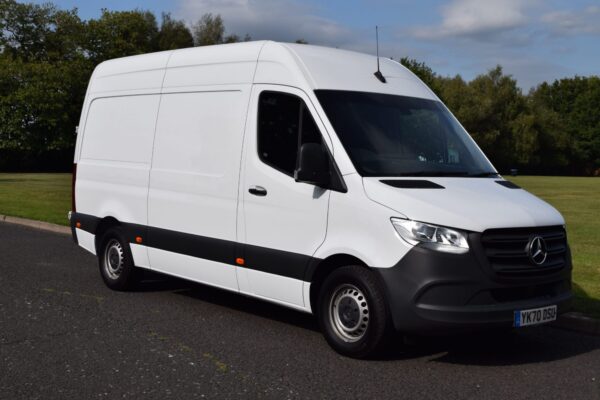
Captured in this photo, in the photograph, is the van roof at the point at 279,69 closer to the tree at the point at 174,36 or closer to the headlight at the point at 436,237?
the headlight at the point at 436,237

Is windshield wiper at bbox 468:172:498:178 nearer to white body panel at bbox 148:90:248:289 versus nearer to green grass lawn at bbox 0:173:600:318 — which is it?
green grass lawn at bbox 0:173:600:318

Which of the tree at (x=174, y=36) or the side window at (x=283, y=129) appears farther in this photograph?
the tree at (x=174, y=36)

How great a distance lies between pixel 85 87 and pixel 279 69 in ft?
197

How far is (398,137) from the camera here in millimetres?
6582

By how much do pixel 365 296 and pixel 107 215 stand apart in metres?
3.95

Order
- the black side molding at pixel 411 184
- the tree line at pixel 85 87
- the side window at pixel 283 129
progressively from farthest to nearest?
1. the tree line at pixel 85 87
2. the side window at pixel 283 129
3. the black side molding at pixel 411 184

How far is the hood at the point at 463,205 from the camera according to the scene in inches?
218

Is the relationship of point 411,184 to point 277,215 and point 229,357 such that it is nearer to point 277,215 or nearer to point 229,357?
point 277,215

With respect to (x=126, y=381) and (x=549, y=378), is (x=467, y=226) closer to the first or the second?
(x=549, y=378)

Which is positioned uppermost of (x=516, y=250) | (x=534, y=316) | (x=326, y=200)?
(x=326, y=200)

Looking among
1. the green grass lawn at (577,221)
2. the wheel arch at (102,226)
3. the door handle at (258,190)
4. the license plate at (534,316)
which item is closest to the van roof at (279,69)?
the door handle at (258,190)

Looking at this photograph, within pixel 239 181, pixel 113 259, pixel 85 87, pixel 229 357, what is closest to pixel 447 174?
pixel 239 181

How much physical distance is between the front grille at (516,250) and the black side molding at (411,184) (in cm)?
62

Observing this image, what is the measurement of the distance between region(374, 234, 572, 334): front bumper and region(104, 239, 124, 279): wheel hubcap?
3.91 meters
